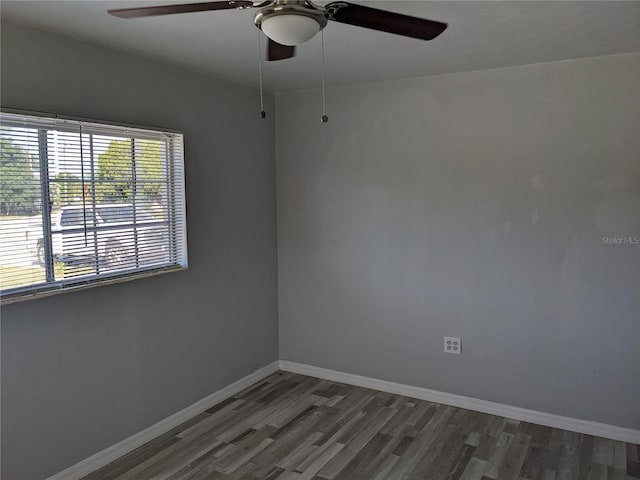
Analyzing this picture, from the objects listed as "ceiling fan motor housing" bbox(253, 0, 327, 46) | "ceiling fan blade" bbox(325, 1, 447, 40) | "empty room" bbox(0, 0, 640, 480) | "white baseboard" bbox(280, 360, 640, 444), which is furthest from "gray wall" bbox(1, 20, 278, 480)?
"ceiling fan blade" bbox(325, 1, 447, 40)

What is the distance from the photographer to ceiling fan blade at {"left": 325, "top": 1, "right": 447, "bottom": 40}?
1.68 m

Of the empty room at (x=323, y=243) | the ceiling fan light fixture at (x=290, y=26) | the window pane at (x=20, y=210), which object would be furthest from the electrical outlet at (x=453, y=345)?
the window pane at (x=20, y=210)

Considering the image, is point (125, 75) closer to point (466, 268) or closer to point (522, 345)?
point (466, 268)

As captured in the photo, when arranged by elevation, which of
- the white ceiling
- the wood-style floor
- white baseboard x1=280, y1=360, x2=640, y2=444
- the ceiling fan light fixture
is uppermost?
the white ceiling

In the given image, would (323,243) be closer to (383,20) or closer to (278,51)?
(278,51)

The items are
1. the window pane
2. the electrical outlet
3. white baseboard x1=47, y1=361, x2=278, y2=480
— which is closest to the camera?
the window pane

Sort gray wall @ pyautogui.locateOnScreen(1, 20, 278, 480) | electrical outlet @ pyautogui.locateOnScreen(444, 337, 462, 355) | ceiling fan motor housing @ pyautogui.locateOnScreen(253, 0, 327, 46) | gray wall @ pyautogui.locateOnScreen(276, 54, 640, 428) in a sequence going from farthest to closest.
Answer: electrical outlet @ pyautogui.locateOnScreen(444, 337, 462, 355)
gray wall @ pyautogui.locateOnScreen(276, 54, 640, 428)
gray wall @ pyautogui.locateOnScreen(1, 20, 278, 480)
ceiling fan motor housing @ pyautogui.locateOnScreen(253, 0, 327, 46)

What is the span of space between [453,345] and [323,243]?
125 cm

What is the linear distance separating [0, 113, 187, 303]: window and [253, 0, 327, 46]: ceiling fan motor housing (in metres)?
1.37

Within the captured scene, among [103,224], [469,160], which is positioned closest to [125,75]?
[103,224]

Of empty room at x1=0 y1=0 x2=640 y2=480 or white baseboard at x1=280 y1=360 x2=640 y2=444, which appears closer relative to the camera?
empty room at x1=0 y1=0 x2=640 y2=480

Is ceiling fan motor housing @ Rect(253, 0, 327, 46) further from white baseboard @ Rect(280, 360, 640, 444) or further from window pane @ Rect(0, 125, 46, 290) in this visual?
white baseboard @ Rect(280, 360, 640, 444)

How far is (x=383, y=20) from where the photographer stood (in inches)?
68.7

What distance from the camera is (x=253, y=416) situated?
3436 millimetres
